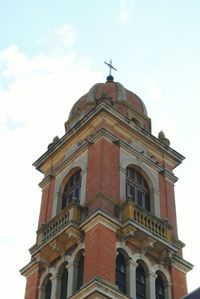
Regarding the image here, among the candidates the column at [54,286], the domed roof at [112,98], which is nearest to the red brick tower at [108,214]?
the column at [54,286]

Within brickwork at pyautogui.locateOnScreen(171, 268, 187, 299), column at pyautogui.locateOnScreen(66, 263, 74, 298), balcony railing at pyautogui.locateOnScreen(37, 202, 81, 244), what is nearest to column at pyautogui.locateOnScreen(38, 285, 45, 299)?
column at pyautogui.locateOnScreen(66, 263, 74, 298)

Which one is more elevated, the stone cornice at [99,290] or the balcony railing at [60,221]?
the balcony railing at [60,221]

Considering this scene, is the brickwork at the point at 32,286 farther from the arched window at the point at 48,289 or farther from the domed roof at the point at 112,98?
the domed roof at the point at 112,98

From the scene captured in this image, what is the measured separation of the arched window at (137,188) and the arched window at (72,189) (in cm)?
254

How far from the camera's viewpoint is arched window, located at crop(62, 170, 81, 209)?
3691 centimetres

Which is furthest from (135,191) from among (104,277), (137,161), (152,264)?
(104,277)

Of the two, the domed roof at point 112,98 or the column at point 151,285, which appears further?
the domed roof at point 112,98

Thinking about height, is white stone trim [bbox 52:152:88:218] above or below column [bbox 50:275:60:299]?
above

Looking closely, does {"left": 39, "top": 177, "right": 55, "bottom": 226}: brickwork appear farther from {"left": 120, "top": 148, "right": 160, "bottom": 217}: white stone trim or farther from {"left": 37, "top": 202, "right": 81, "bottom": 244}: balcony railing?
{"left": 120, "top": 148, "right": 160, "bottom": 217}: white stone trim

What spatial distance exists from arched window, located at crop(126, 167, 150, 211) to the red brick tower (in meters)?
0.05

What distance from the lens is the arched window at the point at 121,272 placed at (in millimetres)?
31406

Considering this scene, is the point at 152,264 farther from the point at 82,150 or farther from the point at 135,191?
the point at 82,150

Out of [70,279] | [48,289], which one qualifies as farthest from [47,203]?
[70,279]

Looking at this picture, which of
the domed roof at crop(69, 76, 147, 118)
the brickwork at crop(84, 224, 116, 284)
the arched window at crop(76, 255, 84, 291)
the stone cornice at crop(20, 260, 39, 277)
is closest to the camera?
the brickwork at crop(84, 224, 116, 284)
